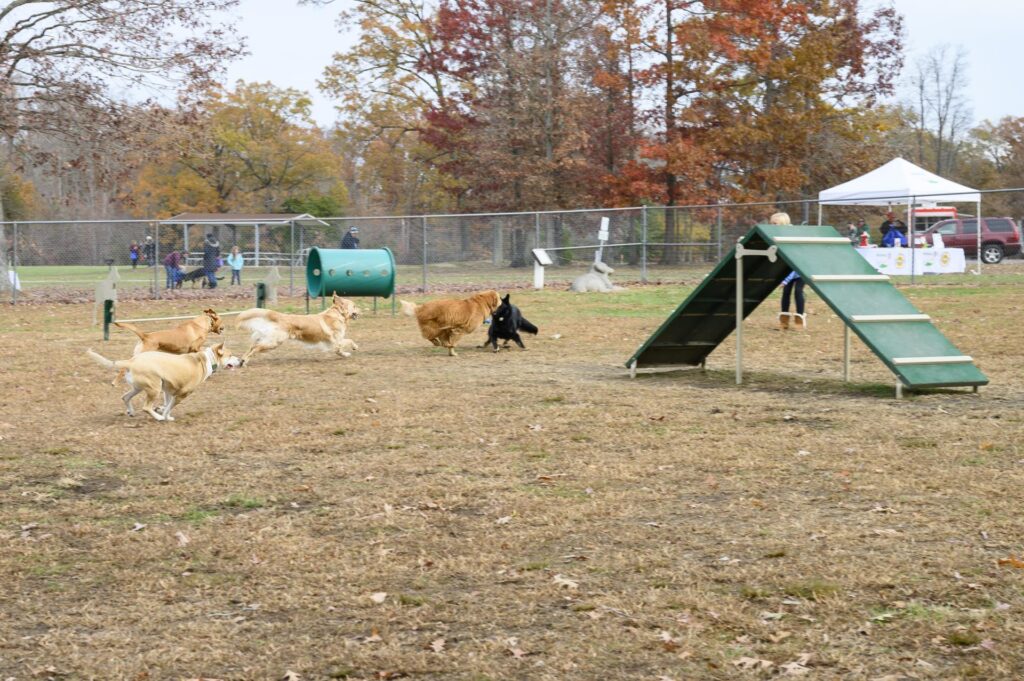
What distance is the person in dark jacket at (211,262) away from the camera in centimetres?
2756

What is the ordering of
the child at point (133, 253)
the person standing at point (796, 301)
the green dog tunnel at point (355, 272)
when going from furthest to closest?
the child at point (133, 253) < the green dog tunnel at point (355, 272) < the person standing at point (796, 301)

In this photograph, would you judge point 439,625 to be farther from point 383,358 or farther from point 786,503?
point 383,358

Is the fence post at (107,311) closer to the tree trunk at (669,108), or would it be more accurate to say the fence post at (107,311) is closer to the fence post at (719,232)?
the fence post at (719,232)

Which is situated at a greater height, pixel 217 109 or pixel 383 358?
pixel 217 109

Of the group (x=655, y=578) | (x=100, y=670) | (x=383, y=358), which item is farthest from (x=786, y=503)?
(x=383, y=358)

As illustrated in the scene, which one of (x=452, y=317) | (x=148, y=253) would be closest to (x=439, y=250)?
(x=148, y=253)

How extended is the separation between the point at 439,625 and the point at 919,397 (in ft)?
20.6

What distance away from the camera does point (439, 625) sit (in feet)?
14.1

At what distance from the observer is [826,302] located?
9242mm

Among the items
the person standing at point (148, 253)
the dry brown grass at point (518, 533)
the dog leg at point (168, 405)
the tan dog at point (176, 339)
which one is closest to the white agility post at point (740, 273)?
the dry brown grass at point (518, 533)

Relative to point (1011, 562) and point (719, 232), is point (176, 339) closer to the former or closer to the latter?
point (1011, 562)

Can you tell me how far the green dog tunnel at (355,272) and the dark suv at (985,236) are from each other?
989 inches

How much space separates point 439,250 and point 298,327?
16132 millimetres

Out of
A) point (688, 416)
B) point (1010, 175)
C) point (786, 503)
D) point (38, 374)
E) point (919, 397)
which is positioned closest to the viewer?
point (786, 503)
